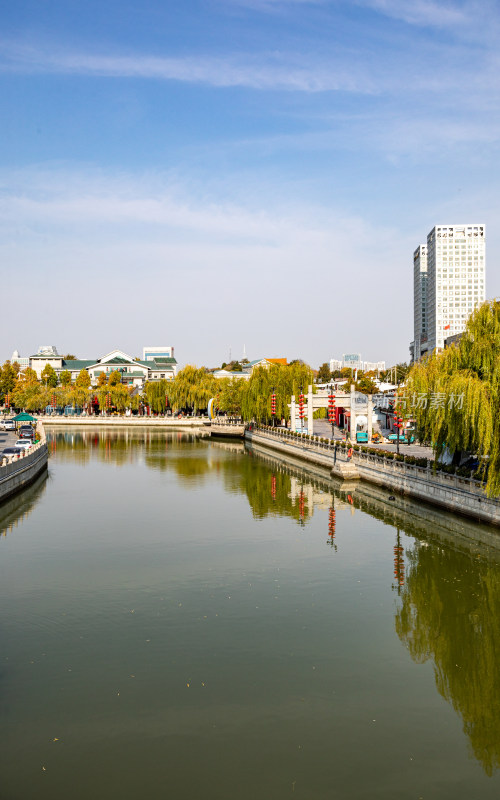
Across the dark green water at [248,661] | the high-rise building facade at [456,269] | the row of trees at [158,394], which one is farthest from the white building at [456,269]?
the dark green water at [248,661]

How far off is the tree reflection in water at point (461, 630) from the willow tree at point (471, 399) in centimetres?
424

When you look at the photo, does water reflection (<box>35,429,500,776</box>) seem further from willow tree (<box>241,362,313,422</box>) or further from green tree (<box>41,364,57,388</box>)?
green tree (<box>41,364,57,388</box>)

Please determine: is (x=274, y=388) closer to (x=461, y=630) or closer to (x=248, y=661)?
(x=461, y=630)

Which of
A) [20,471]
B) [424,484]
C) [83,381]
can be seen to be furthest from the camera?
[83,381]

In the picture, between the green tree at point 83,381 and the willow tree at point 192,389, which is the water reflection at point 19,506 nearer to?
the willow tree at point 192,389

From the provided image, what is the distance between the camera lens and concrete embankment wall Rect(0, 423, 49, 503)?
102ft

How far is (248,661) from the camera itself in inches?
531

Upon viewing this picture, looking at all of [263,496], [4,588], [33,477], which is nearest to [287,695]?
[4,588]

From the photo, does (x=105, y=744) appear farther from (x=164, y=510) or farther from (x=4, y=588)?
(x=164, y=510)

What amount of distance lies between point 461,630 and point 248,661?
5.69 meters

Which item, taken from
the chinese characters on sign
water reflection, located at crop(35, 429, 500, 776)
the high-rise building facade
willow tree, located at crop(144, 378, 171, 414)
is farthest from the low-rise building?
the chinese characters on sign

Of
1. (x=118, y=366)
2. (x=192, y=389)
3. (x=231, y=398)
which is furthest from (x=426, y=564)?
(x=118, y=366)

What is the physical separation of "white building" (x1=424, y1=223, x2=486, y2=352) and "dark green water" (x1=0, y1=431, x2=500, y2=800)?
16771 centimetres

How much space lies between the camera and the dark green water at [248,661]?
9.84m
